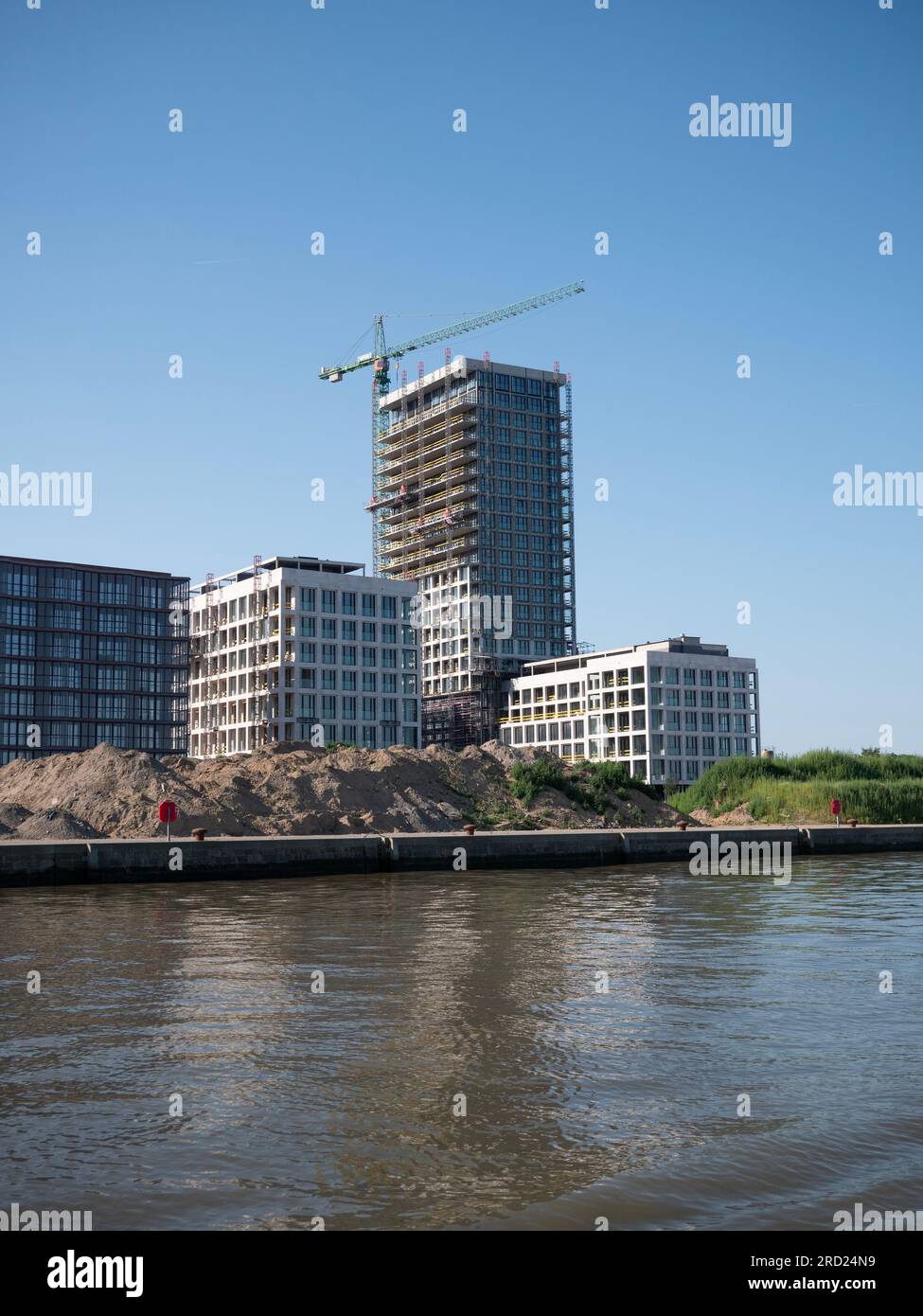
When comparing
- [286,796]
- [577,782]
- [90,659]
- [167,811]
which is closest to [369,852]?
[167,811]

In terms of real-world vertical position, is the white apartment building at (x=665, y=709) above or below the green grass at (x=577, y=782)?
above

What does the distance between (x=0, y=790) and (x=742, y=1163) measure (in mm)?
62445

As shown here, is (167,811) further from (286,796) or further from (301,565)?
(301,565)

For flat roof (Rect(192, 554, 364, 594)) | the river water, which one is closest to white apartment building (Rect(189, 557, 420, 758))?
flat roof (Rect(192, 554, 364, 594))

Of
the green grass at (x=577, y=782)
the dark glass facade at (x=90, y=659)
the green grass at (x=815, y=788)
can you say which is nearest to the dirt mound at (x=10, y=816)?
the green grass at (x=577, y=782)

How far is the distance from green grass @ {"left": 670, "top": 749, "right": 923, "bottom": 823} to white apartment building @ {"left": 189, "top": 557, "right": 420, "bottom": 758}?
55.6m

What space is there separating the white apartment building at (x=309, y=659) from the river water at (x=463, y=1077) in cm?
11194

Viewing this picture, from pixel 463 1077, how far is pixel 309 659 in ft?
417

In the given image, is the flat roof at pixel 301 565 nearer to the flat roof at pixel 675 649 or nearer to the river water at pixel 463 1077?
the flat roof at pixel 675 649

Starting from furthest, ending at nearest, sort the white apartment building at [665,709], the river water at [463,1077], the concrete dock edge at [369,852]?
the white apartment building at [665,709], the concrete dock edge at [369,852], the river water at [463,1077]

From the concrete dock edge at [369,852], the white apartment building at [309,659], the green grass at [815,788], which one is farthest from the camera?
the white apartment building at [309,659]

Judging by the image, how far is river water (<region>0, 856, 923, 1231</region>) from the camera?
335 inches

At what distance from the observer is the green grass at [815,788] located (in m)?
73.1
